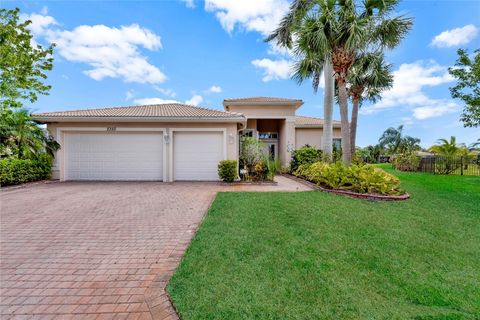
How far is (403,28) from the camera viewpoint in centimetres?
1044

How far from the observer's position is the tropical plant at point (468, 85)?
1128cm

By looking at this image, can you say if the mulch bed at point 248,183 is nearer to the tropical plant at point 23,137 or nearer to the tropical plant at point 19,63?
the tropical plant at point 23,137

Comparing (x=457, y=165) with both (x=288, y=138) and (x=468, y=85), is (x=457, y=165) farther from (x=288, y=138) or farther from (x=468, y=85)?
(x=288, y=138)

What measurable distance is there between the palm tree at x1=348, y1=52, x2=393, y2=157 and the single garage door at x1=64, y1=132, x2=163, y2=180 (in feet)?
42.4

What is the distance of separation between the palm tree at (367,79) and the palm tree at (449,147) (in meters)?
8.14

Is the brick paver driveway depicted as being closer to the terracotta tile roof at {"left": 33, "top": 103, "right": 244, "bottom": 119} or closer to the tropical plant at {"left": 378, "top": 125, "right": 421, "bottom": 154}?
the terracotta tile roof at {"left": 33, "top": 103, "right": 244, "bottom": 119}

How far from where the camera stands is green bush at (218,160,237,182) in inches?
447

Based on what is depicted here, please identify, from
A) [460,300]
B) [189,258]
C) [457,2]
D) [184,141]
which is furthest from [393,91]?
[189,258]

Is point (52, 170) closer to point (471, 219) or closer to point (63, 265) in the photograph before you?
point (63, 265)

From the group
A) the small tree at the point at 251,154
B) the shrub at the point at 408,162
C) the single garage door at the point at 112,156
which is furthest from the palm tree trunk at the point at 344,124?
the shrub at the point at 408,162

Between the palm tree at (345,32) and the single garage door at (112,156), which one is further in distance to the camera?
the single garage door at (112,156)

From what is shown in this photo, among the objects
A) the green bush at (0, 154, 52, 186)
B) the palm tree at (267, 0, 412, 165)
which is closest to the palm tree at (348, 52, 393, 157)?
the palm tree at (267, 0, 412, 165)

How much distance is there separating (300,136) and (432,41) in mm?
9600

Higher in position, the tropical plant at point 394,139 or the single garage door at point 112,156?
the tropical plant at point 394,139
